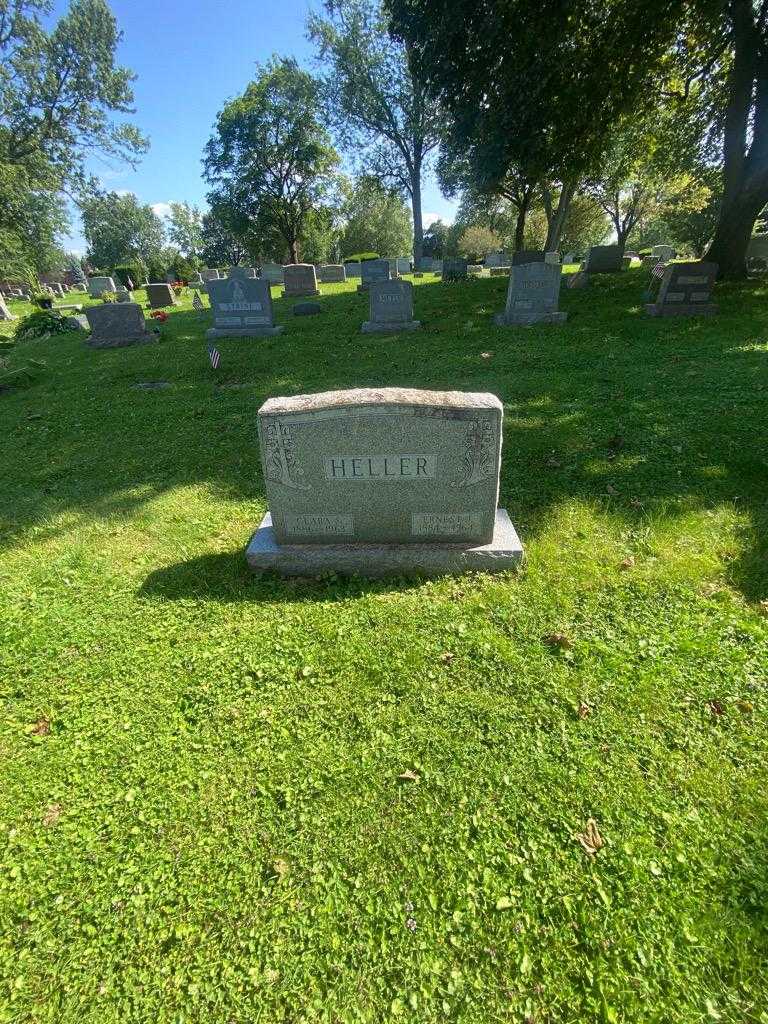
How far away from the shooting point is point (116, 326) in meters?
13.8

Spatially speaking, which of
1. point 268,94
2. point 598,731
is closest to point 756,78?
point 598,731

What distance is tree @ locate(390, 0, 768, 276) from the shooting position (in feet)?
34.6

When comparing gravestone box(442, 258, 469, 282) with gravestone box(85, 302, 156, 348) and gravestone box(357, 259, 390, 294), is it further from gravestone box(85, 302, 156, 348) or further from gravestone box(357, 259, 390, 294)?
gravestone box(85, 302, 156, 348)

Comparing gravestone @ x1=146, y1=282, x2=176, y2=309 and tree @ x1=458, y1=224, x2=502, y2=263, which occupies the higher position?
tree @ x1=458, y1=224, x2=502, y2=263

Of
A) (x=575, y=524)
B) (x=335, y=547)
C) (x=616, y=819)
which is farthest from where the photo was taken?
(x=575, y=524)

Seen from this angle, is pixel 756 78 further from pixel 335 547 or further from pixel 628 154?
pixel 335 547

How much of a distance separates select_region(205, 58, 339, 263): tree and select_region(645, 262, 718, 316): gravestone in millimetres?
36367

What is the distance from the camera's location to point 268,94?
35.8 meters

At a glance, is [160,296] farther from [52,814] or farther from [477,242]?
[477,242]

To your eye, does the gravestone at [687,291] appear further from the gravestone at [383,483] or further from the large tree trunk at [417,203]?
the large tree trunk at [417,203]

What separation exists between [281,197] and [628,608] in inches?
1851

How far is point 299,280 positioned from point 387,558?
21705 mm

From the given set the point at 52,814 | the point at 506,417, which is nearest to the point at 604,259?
the point at 506,417

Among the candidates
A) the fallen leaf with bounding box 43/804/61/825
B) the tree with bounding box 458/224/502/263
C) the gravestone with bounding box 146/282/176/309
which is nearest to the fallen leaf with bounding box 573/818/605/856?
the fallen leaf with bounding box 43/804/61/825
